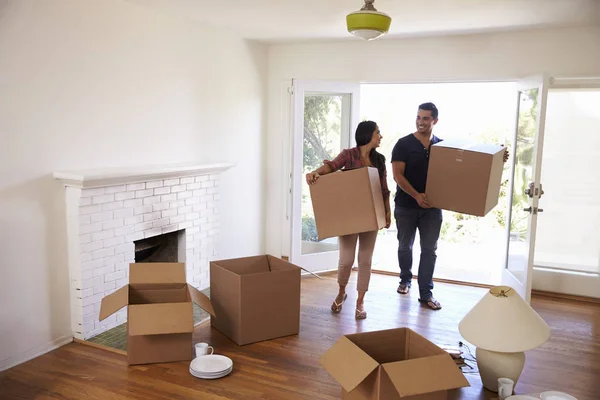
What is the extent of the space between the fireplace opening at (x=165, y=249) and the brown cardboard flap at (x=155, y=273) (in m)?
0.82

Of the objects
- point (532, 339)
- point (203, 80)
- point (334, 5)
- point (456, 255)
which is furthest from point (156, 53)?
point (456, 255)

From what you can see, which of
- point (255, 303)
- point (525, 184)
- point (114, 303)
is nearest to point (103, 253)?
point (114, 303)

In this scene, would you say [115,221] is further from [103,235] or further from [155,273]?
[155,273]

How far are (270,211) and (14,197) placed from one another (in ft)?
9.56

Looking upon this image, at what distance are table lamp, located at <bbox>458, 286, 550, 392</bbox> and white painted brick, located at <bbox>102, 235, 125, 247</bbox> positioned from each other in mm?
2193

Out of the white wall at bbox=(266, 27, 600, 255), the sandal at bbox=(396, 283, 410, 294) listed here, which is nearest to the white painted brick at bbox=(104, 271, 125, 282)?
the white wall at bbox=(266, 27, 600, 255)

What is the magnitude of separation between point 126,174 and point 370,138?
5.29 feet

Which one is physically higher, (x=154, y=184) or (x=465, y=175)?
(x=465, y=175)

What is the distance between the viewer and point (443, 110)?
8906 mm

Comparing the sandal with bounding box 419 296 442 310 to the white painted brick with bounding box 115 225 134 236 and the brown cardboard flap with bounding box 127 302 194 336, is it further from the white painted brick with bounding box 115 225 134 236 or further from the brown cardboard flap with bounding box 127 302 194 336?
the white painted brick with bounding box 115 225 134 236

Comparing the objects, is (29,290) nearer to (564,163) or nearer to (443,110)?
Result: (564,163)

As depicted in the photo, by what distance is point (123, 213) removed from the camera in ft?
11.7

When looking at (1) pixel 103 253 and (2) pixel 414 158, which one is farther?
(2) pixel 414 158

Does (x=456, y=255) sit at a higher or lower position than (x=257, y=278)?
lower
